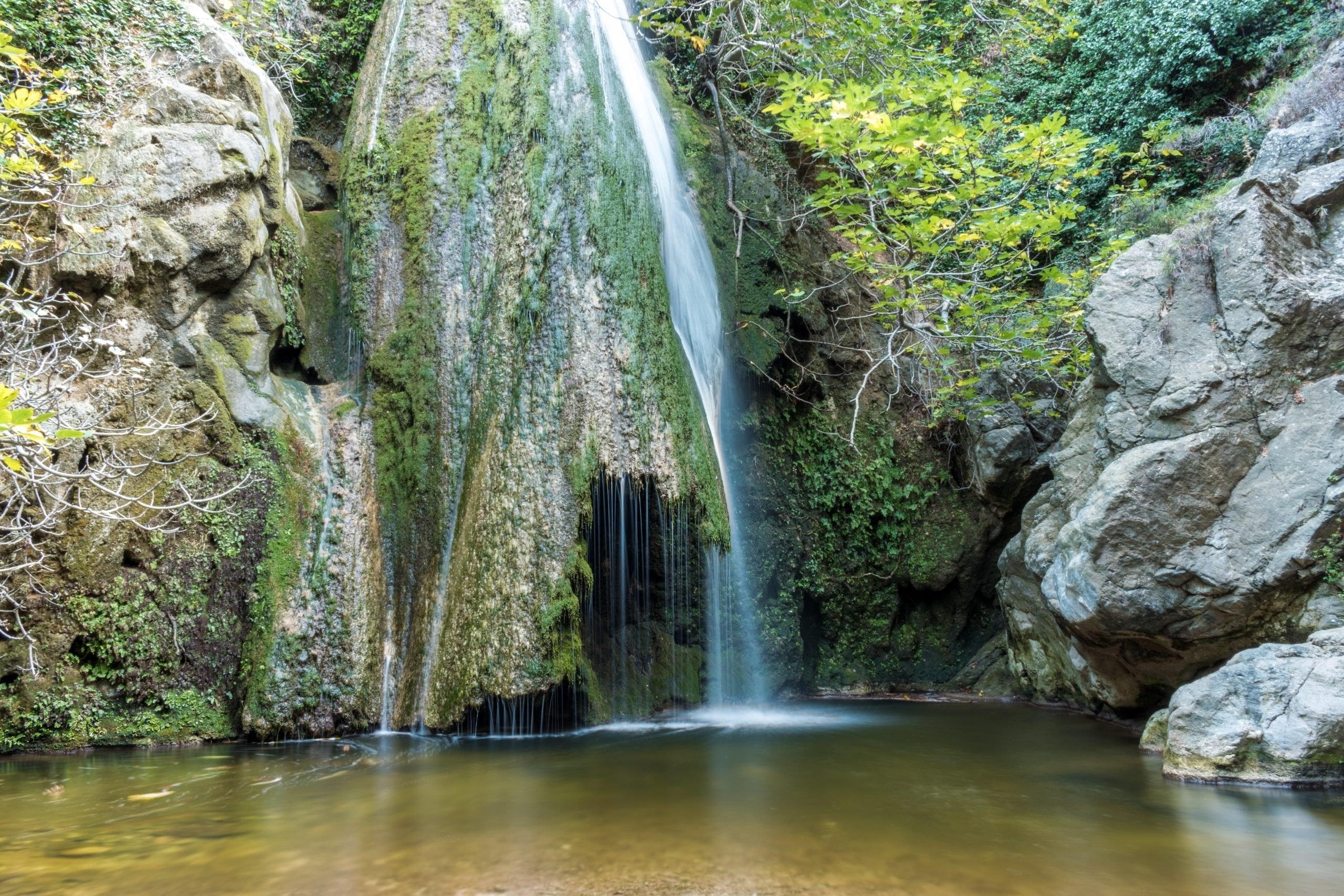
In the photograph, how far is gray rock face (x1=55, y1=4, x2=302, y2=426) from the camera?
A: 677 cm

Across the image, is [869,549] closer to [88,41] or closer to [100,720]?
[100,720]

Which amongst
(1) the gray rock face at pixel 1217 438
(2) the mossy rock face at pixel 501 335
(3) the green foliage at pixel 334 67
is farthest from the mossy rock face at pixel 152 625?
(1) the gray rock face at pixel 1217 438

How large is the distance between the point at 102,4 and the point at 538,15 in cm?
396

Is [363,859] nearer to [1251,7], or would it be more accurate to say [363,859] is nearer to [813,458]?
[813,458]

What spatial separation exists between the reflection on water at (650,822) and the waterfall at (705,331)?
6.77ft

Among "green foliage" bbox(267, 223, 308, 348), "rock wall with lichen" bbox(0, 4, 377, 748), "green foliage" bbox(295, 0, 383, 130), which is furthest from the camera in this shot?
"green foliage" bbox(295, 0, 383, 130)

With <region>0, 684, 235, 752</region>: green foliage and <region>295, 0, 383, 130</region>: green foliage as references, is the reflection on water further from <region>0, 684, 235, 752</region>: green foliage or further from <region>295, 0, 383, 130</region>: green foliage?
<region>295, 0, 383, 130</region>: green foliage

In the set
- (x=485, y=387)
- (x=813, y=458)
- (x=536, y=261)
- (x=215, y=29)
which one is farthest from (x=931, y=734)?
(x=215, y=29)

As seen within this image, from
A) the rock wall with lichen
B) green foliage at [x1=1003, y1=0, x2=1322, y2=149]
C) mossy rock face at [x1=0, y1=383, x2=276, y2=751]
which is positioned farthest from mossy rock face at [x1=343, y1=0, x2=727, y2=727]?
green foliage at [x1=1003, y1=0, x2=1322, y2=149]

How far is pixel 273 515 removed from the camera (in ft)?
22.8

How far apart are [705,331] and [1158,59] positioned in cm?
874

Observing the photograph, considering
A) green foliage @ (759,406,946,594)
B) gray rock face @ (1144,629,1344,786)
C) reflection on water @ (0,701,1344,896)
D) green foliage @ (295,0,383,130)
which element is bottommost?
reflection on water @ (0,701,1344,896)

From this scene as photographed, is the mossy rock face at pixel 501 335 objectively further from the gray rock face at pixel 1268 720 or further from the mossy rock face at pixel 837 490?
the gray rock face at pixel 1268 720

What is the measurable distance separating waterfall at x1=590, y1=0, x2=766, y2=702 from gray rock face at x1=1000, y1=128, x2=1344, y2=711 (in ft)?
10.0
